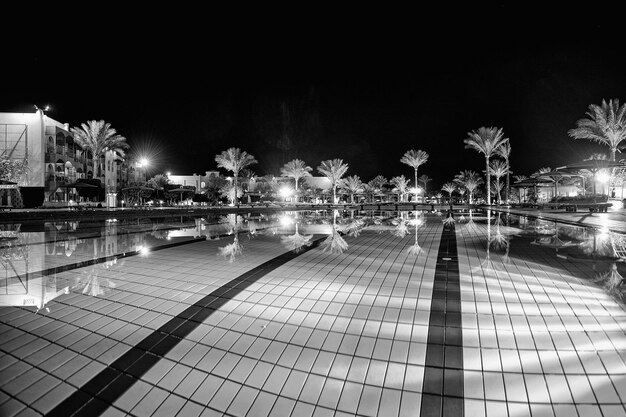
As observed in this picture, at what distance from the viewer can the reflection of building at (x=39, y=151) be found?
98.1 feet

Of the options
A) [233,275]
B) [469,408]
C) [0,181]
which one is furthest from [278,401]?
[0,181]

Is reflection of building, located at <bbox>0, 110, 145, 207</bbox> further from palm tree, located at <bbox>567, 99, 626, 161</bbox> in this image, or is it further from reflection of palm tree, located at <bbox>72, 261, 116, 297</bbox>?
palm tree, located at <bbox>567, 99, 626, 161</bbox>

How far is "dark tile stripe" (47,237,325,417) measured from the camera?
6.67 feet

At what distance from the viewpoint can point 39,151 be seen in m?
30.7

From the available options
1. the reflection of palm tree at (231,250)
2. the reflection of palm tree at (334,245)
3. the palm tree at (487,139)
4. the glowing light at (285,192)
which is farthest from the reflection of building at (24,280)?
the glowing light at (285,192)

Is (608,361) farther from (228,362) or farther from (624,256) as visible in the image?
(624,256)

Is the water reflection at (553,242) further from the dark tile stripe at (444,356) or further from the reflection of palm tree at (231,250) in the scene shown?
the reflection of palm tree at (231,250)

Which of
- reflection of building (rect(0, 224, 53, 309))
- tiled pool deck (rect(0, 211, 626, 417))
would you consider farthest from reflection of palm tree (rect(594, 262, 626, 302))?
reflection of building (rect(0, 224, 53, 309))

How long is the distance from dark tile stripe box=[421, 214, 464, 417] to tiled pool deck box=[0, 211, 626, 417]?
0.01m

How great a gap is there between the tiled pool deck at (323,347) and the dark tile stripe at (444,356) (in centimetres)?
1

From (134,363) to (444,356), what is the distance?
93.4 inches

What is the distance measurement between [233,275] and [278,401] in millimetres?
3109

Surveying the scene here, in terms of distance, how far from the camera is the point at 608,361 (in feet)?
7.79

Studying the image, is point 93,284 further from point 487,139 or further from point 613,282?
point 487,139
